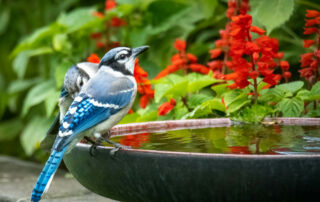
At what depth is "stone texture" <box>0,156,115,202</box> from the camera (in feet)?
9.43

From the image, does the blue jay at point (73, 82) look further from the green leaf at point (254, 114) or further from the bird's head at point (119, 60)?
the green leaf at point (254, 114)

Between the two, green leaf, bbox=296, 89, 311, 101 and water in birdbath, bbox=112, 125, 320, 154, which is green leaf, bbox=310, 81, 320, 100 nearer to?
green leaf, bbox=296, 89, 311, 101

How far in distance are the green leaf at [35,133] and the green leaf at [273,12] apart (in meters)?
1.99

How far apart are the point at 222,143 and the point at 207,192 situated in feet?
1.46

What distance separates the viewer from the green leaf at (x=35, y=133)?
426 centimetres

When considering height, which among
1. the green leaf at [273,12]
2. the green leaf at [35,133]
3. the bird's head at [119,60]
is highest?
the green leaf at [273,12]

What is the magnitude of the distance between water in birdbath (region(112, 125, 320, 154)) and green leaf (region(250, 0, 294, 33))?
70cm

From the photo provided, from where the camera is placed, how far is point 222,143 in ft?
6.55

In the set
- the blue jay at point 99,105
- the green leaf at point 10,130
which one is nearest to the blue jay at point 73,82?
the blue jay at point 99,105

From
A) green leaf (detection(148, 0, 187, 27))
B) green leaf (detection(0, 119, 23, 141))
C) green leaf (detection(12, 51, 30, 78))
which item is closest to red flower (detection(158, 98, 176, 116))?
green leaf (detection(148, 0, 187, 27))

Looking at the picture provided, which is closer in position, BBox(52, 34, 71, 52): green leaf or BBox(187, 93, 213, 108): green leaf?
BBox(187, 93, 213, 108): green leaf

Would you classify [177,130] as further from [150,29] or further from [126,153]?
[150,29]

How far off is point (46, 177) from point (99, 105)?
0.35m

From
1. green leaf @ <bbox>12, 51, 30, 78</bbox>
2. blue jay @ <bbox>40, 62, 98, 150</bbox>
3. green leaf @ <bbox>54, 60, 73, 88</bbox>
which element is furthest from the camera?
green leaf @ <bbox>12, 51, 30, 78</bbox>
